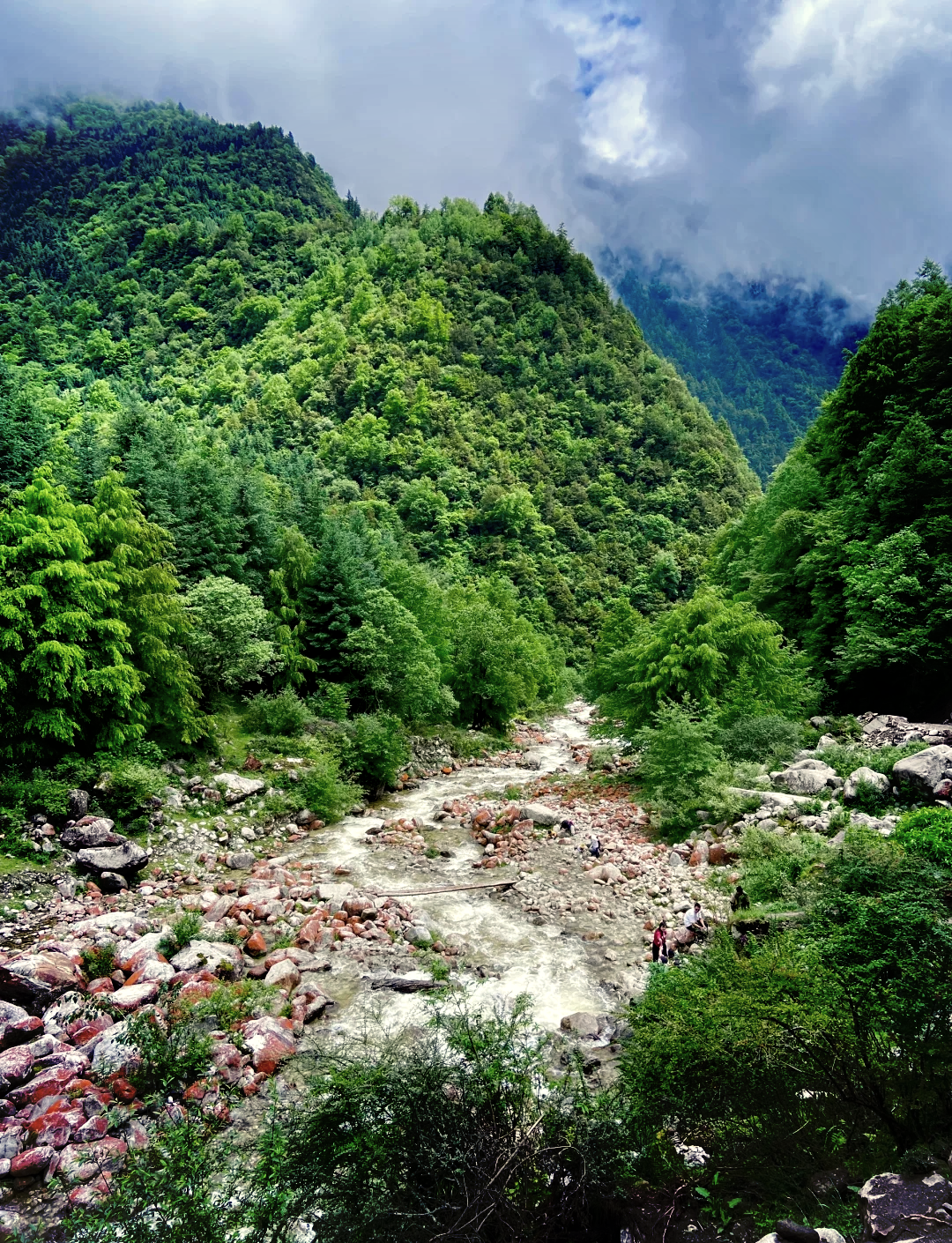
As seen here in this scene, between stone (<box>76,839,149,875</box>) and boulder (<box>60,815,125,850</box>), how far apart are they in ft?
0.55

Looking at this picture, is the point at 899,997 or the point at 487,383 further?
the point at 487,383

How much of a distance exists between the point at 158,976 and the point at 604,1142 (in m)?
8.90

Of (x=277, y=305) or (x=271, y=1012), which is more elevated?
(x=277, y=305)

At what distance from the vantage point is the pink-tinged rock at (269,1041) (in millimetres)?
9789

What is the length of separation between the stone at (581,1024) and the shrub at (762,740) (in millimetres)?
12748

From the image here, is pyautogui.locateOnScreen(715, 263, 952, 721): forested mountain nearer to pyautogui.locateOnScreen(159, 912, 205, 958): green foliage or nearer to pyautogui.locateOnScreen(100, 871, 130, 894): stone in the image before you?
pyautogui.locateOnScreen(159, 912, 205, 958): green foliage

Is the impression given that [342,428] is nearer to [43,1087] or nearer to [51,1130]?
[43,1087]

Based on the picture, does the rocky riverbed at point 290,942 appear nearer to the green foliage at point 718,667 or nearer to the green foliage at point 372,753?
the green foliage at point 372,753

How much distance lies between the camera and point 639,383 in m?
112

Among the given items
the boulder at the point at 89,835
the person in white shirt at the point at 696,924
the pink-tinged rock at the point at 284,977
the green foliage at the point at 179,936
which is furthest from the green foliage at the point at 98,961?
the person in white shirt at the point at 696,924

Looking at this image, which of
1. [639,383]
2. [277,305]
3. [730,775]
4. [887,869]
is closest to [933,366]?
[730,775]

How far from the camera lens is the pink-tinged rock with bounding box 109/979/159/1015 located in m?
10.5

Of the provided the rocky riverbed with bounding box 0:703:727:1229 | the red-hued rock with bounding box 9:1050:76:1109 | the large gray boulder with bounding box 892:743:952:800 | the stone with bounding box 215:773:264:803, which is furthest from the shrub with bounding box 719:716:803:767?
the red-hued rock with bounding box 9:1050:76:1109

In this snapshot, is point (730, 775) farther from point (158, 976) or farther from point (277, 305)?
point (277, 305)
